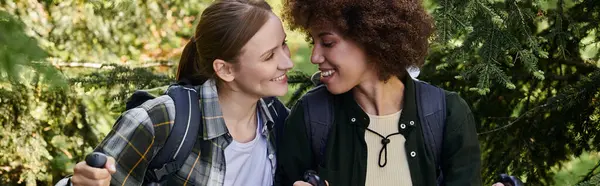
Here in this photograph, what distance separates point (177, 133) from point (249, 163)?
34 centimetres

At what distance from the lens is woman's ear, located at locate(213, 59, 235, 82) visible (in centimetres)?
267

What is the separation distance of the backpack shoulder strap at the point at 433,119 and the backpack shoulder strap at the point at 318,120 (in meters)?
0.30

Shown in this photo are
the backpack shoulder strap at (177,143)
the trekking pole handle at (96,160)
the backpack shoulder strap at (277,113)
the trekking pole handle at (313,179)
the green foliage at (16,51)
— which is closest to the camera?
the green foliage at (16,51)

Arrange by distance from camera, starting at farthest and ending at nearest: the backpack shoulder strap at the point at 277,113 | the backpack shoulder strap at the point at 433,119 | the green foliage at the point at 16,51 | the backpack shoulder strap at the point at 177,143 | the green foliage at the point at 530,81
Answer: the green foliage at the point at 530,81 < the backpack shoulder strap at the point at 277,113 < the backpack shoulder strap at the point at 433,119 < the backpack shoulder strap at the point at 177,143 < the green foliage at the point at 16,51

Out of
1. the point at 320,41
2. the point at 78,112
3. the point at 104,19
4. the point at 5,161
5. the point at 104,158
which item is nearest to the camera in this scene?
the point at 104,158

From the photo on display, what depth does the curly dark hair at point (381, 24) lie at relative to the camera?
2477 mm

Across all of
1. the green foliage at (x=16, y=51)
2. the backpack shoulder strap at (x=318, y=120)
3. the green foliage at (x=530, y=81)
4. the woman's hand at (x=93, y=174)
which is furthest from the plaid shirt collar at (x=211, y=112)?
the green foliage at (x=16, y=51)

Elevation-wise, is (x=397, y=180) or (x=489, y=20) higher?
(x=489, y=20)

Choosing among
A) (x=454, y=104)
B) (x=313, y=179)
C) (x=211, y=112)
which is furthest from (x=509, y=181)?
Result: (x=211, y=112)

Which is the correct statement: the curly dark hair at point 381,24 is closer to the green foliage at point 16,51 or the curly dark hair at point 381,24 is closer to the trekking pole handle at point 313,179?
the trekking pole handle at point 313,179

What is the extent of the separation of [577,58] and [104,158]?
2470mm

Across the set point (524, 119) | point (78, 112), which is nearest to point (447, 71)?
point (524, 119)

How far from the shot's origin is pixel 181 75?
2.78 metres

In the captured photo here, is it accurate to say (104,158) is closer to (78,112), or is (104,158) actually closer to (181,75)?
(181,75)
